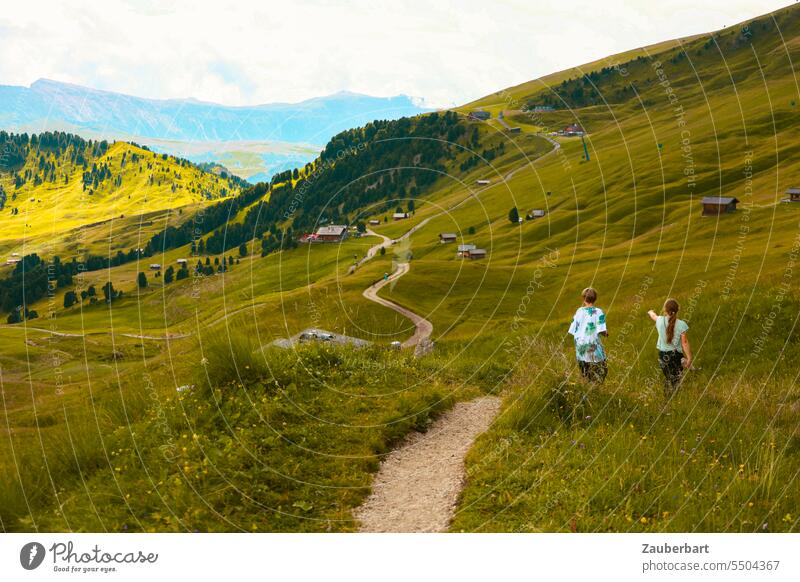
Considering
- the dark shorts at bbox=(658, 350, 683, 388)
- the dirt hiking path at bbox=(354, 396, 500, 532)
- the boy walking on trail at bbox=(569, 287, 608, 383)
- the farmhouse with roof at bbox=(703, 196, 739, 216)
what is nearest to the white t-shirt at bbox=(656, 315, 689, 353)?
the dark shorts at bbox=(658, 350, 683, 388)

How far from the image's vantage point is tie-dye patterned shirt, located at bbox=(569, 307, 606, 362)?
14.1m

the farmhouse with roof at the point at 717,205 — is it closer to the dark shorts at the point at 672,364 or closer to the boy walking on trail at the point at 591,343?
the dark shorts at the point at 672,364

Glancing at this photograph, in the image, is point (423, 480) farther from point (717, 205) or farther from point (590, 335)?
point (717, 205)

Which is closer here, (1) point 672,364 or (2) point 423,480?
(2) point 423,480

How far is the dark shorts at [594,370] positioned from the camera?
13982 millimetres

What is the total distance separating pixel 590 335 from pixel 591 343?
0.19 meters

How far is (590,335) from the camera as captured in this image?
46.6ft

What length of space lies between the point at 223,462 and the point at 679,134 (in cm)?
21486

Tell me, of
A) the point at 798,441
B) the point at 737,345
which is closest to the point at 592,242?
the point at 737,345

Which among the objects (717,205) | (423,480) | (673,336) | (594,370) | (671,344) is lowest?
(423,480)

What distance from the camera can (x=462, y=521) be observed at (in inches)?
329

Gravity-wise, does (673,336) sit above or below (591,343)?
above

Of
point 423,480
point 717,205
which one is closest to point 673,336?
point 423,480

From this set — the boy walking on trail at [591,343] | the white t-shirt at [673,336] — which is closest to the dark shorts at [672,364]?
the white t-shirt at [673,336]
